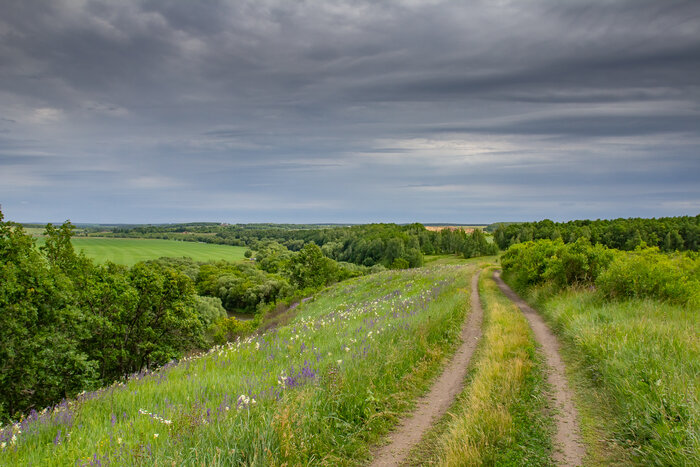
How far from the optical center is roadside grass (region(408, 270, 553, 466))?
5402 mm

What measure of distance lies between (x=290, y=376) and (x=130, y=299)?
2043 centimetres

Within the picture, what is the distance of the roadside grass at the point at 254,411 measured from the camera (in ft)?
14.9

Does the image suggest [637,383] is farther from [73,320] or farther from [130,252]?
[130,252]

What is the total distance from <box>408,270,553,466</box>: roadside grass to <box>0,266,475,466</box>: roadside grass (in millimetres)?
1063

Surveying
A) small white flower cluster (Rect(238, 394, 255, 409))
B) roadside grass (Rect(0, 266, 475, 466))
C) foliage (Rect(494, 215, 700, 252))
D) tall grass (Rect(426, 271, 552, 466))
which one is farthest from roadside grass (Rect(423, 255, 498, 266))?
small white flower cluster (Rect(238, 394, 255, 409))

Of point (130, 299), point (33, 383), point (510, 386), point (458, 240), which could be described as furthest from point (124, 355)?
point (458, 240)

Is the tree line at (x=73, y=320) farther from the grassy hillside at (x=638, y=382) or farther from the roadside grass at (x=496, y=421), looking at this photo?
the grassy hillside at (x=638, y=382)

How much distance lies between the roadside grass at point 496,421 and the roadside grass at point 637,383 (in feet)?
2.75

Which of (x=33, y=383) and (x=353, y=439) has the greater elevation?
(x=353, y=439)

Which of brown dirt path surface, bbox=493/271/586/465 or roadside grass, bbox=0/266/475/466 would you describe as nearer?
roadside grass, bbox=0/266/475/466

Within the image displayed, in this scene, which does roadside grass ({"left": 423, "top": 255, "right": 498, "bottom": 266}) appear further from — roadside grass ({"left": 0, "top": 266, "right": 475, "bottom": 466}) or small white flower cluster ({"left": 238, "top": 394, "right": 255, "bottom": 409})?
small white flower cluster ({"left": 238, "top": 394, "right": 255, "bottom": 409})

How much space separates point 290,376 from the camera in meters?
7.07

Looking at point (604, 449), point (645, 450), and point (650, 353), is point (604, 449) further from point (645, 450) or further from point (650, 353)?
point (650, 353)

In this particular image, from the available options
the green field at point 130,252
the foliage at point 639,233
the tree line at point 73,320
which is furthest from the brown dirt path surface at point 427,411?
the green field at point 130,252
